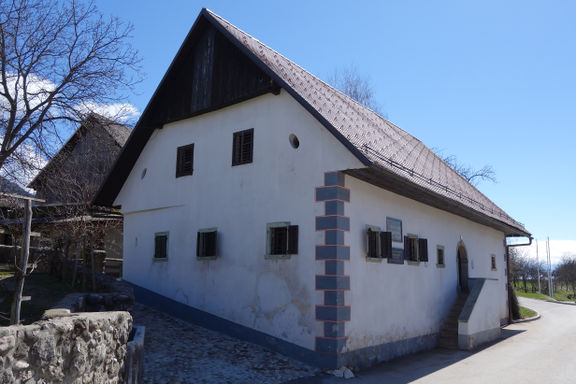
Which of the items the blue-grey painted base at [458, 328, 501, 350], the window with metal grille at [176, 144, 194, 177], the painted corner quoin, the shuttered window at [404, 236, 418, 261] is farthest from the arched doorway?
the window with metal grille at [176, 144, 194, 177]

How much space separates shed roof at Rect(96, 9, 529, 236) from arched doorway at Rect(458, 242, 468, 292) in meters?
1.31

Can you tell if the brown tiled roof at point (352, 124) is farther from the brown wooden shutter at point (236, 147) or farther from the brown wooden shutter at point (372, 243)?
the brown wooden shutter at point (236, 147)

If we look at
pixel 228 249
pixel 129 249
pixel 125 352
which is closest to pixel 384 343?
pixel 228 249

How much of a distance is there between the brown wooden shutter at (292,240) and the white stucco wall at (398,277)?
122cm

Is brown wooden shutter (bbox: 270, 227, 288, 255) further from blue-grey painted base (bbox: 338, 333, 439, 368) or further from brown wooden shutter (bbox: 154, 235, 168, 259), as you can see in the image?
brown wooden shutter (bbox: 154, 235, 168, 259)

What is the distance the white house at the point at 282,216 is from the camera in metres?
10.9

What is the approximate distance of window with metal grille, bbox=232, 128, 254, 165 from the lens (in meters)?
12.9

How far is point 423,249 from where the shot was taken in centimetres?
1446

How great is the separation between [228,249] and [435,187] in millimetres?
5895

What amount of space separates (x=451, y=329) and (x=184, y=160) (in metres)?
9.39

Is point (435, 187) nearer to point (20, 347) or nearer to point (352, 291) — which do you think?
point (352, 291)

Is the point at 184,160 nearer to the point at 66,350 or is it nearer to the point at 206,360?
the point at 206,360

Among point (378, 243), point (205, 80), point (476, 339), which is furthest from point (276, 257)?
point (476, 339)

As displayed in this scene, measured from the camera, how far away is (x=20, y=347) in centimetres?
468
